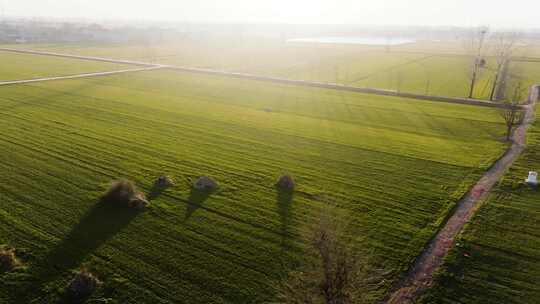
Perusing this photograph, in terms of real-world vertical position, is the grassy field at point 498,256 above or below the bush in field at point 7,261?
below

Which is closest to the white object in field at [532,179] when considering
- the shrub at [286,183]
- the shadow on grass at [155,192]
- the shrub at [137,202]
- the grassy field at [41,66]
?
the shrub at [286,183]

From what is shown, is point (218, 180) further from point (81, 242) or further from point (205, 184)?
point (81, 242)

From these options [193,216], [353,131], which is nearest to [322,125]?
[353,131]

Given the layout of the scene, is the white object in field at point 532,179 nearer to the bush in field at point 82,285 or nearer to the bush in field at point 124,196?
the bush in field at point 124,196

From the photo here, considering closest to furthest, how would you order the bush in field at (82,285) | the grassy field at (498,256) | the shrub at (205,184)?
the bush in field at (82,285) < the grassy field at (498,256) < the shrub at (205,184)

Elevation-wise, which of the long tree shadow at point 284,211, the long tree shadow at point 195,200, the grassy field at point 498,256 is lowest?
the grassy field at point 498,256

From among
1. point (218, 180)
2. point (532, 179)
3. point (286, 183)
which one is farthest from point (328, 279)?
point (532, 179)

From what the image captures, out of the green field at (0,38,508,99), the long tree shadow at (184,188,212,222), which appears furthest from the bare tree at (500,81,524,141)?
the long tree shadow at (184,188,212,222)
